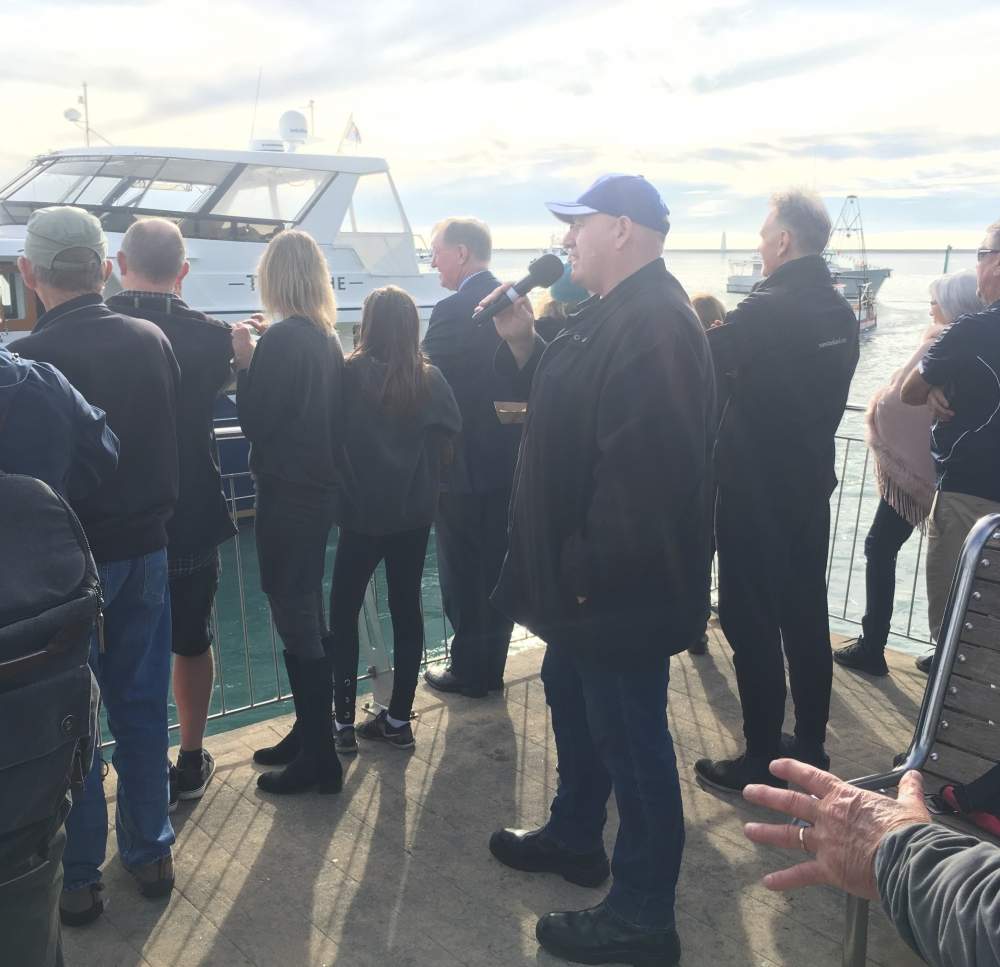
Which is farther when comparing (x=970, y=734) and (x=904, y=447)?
(x=904, y=447)

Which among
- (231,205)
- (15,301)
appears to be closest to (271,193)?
(231,205)

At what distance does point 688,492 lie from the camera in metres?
2.33

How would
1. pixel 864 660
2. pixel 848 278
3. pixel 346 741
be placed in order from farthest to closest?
pixel 848 278 < pixel 864 660 < pixel 346 741

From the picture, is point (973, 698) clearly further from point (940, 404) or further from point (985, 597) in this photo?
point (940, 404)

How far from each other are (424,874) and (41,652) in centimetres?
163

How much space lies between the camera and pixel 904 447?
4.16 meters

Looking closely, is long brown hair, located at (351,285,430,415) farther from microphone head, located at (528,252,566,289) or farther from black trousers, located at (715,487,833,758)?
black trousers, located at (715,487,833,758)

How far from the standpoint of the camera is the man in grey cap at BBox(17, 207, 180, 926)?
2586 millimetres

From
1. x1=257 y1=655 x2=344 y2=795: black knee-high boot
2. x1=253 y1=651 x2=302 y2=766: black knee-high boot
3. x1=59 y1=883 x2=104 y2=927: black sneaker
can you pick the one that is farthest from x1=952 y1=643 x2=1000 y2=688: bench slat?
x1=59 y1=883 x2=104 y2=927: black sneaker

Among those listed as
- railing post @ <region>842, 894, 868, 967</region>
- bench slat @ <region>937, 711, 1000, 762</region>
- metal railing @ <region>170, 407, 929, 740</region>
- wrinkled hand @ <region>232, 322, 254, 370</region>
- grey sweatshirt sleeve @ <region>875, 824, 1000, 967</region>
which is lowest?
metal railing @ <region>170, 407, 929, 740</region>

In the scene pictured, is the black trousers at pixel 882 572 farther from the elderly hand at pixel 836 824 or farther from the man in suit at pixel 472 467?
the elderly hand at pixel 836 824

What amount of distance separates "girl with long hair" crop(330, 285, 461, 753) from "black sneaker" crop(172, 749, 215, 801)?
1.72 feet

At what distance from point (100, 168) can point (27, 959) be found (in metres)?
12.7

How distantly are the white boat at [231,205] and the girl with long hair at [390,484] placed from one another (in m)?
7.99
